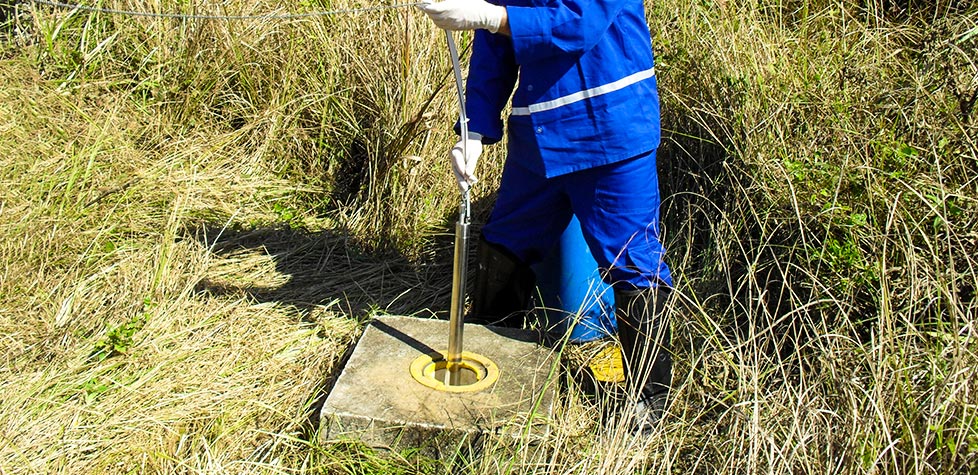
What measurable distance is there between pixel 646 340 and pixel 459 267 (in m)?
0.54

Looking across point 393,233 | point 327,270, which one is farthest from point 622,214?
point 327,270

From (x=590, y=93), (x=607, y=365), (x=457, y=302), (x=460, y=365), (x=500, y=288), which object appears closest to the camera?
(x=590, y=93)

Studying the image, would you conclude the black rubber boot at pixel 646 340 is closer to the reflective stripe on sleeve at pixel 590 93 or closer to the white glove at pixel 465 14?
the reflective stripe on sleeve at pixel 590 93

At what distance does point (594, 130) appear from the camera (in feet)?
7.82

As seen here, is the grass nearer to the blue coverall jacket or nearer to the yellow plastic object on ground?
the yellow plastic object on ground

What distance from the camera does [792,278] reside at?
267 centimetres

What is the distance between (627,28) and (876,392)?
1.06m

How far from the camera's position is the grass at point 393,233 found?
86.5 inches

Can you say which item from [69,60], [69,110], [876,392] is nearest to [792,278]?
[876,392]

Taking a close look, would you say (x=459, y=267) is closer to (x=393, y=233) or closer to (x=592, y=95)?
(x=592, y=95)

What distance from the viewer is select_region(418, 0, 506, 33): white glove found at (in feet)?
6.89

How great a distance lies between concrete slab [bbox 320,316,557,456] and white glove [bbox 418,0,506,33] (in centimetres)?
90

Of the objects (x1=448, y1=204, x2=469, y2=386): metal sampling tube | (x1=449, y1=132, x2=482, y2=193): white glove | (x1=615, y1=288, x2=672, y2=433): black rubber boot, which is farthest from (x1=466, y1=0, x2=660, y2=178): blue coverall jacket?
(x1=615, y1=288, x2=672, y2=433): black rubber boot

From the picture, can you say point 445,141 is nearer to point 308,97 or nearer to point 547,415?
point 308,97
